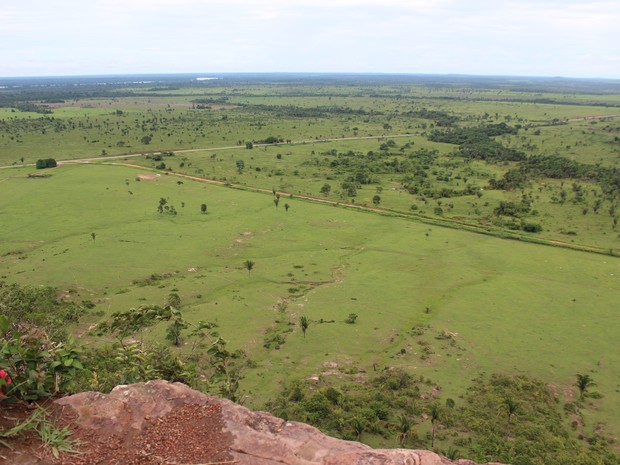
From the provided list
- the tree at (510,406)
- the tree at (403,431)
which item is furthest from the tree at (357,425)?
the tree at (510,406)

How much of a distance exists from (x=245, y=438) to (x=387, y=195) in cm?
6610

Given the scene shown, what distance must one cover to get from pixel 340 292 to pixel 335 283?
6.24 feet

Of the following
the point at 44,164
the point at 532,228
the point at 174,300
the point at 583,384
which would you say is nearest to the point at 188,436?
the point at 583,384

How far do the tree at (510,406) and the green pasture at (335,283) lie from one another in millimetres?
3010

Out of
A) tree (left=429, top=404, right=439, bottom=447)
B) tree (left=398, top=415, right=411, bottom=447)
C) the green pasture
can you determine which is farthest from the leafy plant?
tree (left=429, top=404, right=439, bottom=447)

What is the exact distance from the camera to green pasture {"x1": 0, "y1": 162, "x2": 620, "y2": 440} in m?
30.5

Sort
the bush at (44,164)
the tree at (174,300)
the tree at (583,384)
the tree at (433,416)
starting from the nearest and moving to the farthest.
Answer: the tree at (433,416)
the tree at (583,384)
the tree at (174,300)
the bush at (44,164)

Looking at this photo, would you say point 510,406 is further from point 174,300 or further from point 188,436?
point 174,300

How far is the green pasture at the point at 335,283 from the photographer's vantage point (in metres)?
30.5

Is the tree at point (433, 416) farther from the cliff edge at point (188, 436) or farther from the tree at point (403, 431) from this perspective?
the cliff edge at point (188, 436)

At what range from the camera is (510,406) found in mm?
23859

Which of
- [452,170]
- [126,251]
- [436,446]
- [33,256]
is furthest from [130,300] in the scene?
[452,170]

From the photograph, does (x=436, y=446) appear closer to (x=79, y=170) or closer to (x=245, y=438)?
(x=245, y=438)

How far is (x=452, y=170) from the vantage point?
300 ft
